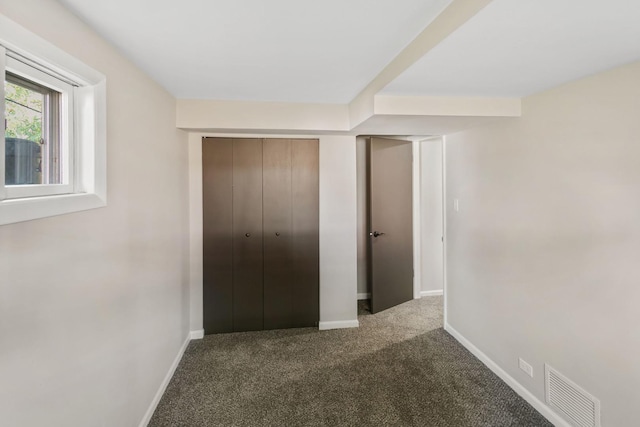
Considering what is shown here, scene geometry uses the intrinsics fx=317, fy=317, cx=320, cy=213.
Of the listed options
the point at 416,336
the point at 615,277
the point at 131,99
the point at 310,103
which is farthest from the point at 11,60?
the point at 416,336

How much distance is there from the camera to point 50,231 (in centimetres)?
123

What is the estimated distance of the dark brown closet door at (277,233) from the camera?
3.34 metres

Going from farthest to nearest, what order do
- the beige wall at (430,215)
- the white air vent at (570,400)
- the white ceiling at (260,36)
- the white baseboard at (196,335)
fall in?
the beige wall at (430,215) < the white baseboard at (196,335) < the white air vent at (570,400) < the white ceiling at (260,36)

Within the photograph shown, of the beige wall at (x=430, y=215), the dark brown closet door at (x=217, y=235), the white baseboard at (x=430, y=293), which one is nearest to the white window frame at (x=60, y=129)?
the dark brown closet door at (x=217, y=235)

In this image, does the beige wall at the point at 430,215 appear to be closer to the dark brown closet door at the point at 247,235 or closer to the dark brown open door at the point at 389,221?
the dark brown open door at the point at 389,221

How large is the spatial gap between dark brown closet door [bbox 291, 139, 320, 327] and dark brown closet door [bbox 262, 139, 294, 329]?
2.5 inches

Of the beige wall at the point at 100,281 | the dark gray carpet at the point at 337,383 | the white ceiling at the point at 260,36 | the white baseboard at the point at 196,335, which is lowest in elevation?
the dark gray carpet at the point at 337,383

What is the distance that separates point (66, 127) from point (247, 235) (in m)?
2.02

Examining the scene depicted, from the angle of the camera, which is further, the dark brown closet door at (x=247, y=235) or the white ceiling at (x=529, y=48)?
the dark brown closet door at (x=247, y=235)

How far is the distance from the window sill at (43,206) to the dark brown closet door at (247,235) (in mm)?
1786

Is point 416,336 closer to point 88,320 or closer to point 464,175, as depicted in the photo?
point 464,175

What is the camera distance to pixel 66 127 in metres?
1.46

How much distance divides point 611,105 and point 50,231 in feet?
9.06

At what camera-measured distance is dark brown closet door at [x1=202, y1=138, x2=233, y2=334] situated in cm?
326
